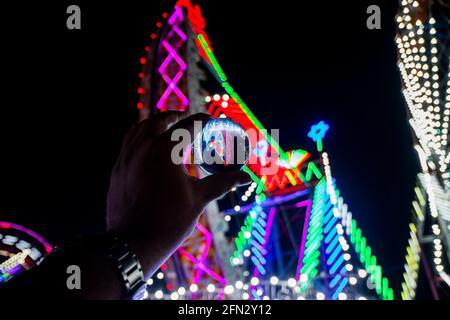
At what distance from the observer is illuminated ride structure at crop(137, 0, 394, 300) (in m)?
6.92

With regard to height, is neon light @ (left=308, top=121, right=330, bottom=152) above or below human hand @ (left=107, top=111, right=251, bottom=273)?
above

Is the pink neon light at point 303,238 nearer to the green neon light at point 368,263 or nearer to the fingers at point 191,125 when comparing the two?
the green neon light at point 368,263

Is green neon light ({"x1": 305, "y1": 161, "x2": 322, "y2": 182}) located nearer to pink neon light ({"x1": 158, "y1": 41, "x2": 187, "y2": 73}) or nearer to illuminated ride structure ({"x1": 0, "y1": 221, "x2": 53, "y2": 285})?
pink neon light ({"x1": 158, "y1": 41, "x2": 187, "y2": 73})

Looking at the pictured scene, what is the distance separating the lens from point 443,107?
539 centimetres

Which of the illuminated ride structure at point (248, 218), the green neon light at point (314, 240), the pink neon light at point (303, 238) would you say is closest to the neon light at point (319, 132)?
the illuminated ride structure at point (248, 218)

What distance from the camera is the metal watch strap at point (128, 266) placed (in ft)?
3.29

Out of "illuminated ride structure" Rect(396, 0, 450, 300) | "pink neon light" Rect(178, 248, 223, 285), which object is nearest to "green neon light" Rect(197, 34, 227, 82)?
"illuminated ride structure" Rect(396, 0, 450, 300)

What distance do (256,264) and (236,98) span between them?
145 inches

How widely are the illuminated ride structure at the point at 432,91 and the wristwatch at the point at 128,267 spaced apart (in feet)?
18.0

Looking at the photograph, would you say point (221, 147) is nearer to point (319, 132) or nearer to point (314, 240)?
point (314, 240)

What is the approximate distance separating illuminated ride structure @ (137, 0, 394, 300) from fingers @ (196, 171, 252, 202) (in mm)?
5016
